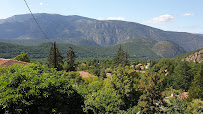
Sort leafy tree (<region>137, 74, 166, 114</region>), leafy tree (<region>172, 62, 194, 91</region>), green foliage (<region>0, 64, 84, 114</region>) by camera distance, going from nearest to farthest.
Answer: green foliage (<region>0, 64, 84, 114</region>) → leafy tree (<region>137, 74, 166, 114</region>) → leafy tree (<region>172, 62, 194, 91</region>)

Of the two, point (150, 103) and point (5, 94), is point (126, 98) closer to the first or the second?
point (150, 103)

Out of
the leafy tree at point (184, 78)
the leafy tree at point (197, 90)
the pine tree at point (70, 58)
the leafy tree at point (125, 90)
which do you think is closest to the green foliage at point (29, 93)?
the leafy tree at point (125, 90)

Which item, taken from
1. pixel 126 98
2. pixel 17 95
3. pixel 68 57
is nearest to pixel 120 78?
pixel 126 98

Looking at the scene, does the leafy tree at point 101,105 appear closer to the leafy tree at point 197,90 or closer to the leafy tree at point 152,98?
the leafy tree at point 152,98

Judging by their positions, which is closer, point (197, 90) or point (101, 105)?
point (101, 105)

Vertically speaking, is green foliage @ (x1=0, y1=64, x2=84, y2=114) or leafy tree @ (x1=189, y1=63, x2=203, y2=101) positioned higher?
green foliage @ (x1=0, y1=64, x2=84, y2=114)

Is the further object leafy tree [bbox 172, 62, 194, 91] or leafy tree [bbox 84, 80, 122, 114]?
leafy tree [bbox 172, 62, 194, 91]

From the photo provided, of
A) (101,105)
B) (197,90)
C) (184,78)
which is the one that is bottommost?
(184,78)

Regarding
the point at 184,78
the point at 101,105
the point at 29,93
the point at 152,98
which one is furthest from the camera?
the point at 184,78

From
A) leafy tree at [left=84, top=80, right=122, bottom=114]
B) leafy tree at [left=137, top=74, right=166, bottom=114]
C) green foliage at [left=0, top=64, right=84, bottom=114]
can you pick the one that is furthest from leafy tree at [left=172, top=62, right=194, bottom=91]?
green foliage at [left=0, top=64, right=84, bottom=114]

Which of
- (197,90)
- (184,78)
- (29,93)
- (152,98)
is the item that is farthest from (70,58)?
(184,78)

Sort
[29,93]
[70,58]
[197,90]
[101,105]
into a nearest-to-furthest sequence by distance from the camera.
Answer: [29,93]
[101,105]
[197,90]
[70,58]

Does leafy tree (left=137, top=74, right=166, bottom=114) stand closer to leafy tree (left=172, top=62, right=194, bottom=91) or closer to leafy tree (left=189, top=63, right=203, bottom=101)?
leafy tree (left=189, top=63, right=203, bottom=101)

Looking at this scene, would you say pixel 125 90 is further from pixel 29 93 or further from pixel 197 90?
pixel 197 90
